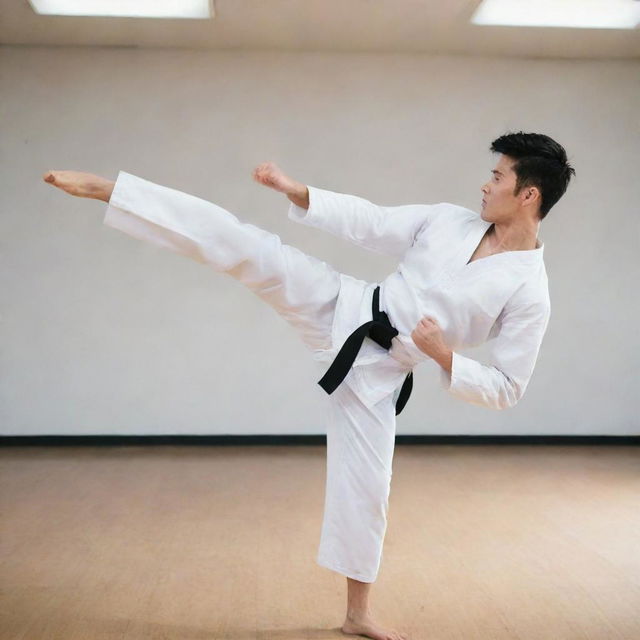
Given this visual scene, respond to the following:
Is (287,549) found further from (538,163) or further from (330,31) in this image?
(330,31)

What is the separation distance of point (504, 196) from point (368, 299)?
505mm

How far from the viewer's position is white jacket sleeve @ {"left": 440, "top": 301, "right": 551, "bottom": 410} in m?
2.29

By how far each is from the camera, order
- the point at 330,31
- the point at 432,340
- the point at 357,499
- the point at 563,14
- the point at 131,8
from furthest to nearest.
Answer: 1. the point at 330,31
2. the point at 563,14
3. the point at 131,8
4. the point at 357,499
5. the point at 432,340

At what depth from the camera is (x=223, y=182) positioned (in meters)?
5.23

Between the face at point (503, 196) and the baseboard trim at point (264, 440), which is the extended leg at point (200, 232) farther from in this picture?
the baseboard trim at point (264, 440)

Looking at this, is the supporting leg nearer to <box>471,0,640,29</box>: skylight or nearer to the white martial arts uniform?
the white martial arts uniform

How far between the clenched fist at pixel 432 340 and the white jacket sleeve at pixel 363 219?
14.6 inches

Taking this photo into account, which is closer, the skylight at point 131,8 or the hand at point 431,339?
the hand at point 431,339

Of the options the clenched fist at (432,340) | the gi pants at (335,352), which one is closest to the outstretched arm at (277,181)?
the gi pants at (335,352)

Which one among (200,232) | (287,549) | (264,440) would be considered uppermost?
(200,232)

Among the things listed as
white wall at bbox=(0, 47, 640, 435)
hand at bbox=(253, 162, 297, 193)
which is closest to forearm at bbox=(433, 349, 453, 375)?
hand at bbox=(253, 162, 297, 193)

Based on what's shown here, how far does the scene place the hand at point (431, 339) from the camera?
2213 millimetres

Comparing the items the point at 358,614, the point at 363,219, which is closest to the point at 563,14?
the point at 363,219

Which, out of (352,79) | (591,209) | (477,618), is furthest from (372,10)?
(477,618)
